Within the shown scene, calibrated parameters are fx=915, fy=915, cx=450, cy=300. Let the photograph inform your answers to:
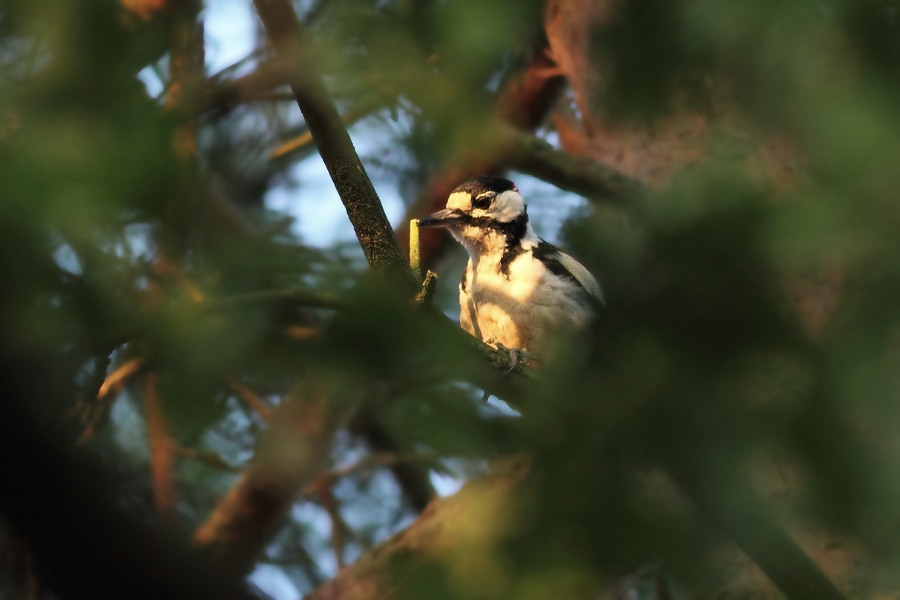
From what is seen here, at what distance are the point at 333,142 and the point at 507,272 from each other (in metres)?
1.83

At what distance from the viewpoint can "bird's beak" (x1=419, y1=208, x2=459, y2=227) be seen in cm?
394

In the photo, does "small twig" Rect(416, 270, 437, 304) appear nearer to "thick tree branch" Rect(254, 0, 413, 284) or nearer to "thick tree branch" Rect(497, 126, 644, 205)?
"thick tree branch" Rect(254, 0, 413, 284)

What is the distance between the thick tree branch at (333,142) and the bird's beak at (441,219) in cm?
171

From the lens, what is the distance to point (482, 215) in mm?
4043

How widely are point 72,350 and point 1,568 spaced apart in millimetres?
1985

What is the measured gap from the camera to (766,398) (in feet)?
4.22

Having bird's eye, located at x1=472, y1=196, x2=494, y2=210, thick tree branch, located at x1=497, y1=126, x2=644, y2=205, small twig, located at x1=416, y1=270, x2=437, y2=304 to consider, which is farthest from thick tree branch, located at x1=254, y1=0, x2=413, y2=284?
thick tree branch, located at x1=497, y1=126, x2=644, y2=205

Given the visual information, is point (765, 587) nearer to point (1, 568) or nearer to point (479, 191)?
point (1, 568)

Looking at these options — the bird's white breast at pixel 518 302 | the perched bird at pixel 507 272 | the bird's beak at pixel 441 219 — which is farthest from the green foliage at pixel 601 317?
the bird's beak at pixel 441 219

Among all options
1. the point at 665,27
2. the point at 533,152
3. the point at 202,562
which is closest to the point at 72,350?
the point at 202,562

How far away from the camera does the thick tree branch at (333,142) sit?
1902mm

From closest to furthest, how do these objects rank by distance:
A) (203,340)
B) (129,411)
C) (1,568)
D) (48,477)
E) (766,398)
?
(48,477) < (766,398) < (203,340) < (1,568) < (129,411)

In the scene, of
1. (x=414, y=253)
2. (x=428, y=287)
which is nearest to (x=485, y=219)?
(x=414, y=253)

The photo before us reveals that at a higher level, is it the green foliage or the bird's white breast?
the green foliage
